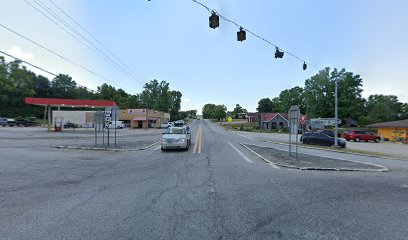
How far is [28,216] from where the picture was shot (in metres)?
4.60

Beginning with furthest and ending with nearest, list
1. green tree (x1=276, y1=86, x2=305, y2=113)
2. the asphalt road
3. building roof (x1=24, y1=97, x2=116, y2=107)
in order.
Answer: green tree (x1=276, y1=86, x2=305, y2=113)
building roof (x1=24, y1=97, x2=116, y2=107)
the asphalt road

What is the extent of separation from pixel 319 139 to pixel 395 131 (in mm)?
18362

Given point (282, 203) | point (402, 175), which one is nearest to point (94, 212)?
point (282, 203)

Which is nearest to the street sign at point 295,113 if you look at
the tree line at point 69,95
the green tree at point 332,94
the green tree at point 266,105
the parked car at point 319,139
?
the parked car at point 319,139

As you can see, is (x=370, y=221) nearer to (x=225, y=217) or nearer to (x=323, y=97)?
(x=225, y=217)

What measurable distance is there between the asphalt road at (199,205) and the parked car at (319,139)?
14556 millimetres

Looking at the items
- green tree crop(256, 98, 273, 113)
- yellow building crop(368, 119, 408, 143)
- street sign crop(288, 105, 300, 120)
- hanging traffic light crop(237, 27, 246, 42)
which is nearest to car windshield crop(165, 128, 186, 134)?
street sign crop(288, 105, 300, 120)

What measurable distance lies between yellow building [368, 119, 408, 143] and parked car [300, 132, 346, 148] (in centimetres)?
1570

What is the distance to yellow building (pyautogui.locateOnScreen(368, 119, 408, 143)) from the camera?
101 ft

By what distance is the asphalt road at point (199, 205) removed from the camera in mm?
3955

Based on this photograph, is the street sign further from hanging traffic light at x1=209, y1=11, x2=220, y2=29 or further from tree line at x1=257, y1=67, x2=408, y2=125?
tree line at x1=257, y1=67, x2=408, y2=125

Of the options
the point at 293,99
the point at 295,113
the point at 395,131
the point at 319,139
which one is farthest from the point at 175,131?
the point at 293,99

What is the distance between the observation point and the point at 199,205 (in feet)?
17.1

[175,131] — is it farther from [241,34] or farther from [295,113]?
[241,34]
